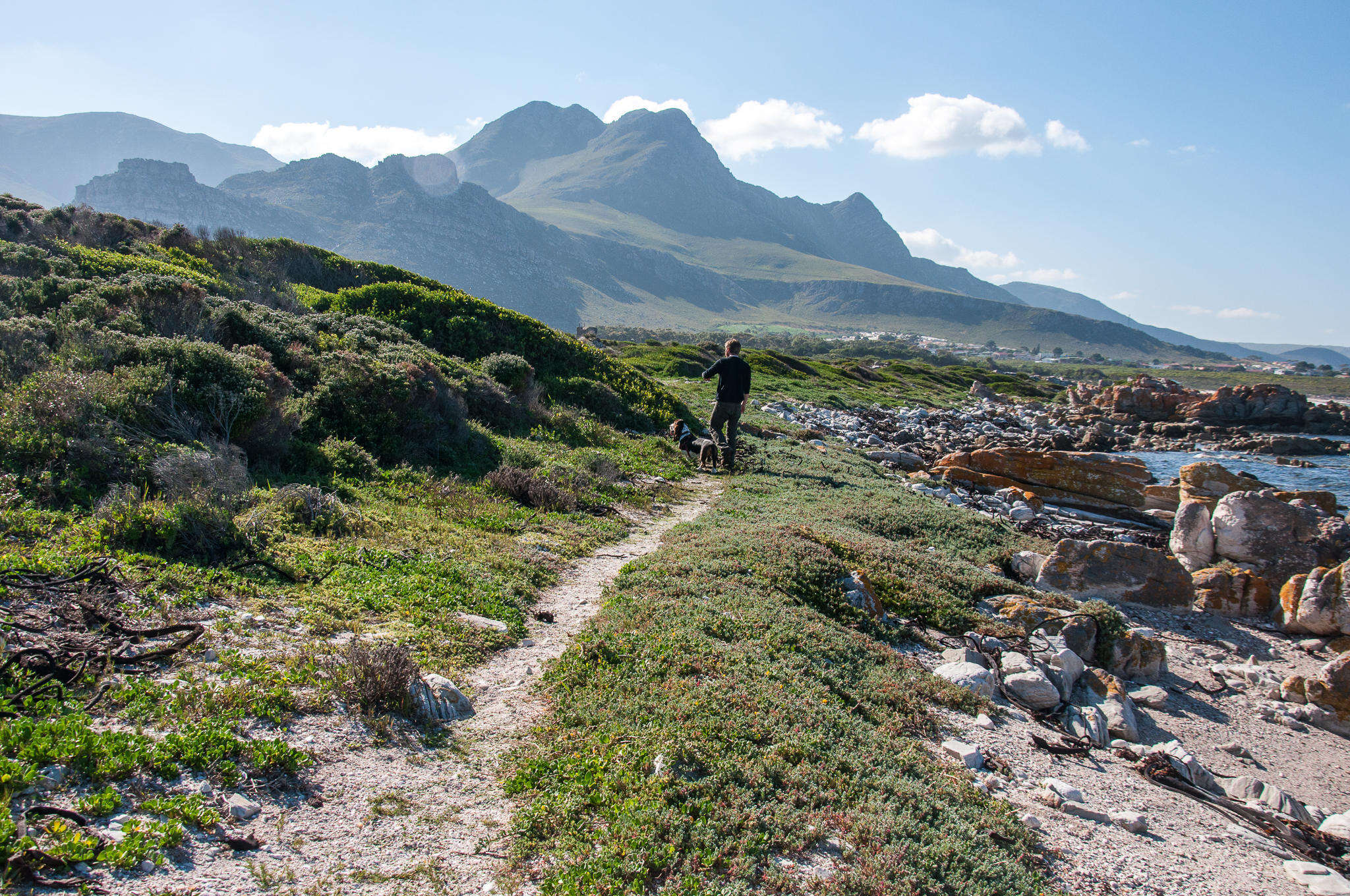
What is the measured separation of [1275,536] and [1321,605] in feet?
7.23

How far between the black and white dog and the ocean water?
61.7 feet

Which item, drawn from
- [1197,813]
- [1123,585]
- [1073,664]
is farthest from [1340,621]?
[1197,813]

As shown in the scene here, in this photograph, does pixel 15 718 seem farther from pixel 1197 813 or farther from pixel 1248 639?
pixel 1248 639

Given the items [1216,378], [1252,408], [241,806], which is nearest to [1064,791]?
[241,806]

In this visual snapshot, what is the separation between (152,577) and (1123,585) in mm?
12716

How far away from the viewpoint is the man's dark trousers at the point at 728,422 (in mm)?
15352

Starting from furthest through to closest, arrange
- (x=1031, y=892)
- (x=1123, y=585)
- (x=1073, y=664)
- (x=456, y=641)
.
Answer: (x=1123, y=585) → (x=1073, y=664) → (x=456, y=641) → (x=1031, y=892)

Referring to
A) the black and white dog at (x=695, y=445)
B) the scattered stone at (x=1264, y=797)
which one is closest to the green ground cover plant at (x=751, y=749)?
the scattered stone at (x=1264, y=797)

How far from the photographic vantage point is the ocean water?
26438 millimetres

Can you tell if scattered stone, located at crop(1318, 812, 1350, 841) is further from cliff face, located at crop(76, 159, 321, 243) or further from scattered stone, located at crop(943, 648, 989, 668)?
cliff face, located at crop(76, 159, 321, 243)

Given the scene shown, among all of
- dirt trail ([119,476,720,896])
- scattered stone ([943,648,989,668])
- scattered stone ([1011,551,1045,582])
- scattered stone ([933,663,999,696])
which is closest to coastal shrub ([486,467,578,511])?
dirt trail ([119,476,720,896])

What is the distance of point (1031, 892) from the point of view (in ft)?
12.3

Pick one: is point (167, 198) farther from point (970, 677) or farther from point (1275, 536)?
point (1275, 536)

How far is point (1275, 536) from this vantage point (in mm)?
11625
